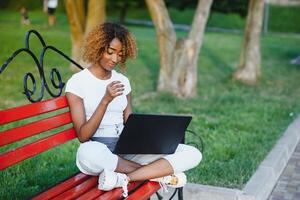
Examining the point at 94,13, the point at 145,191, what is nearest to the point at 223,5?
the point at 94,13

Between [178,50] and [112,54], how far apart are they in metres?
5.74

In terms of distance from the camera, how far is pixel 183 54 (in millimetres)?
9250

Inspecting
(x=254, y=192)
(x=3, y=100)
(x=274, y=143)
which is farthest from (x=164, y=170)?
(x=3, y=100)


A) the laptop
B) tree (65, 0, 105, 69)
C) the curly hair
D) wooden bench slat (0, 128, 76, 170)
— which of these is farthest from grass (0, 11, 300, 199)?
the curly hair

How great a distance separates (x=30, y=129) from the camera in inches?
131

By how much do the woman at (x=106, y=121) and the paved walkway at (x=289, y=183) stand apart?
149 centimetres

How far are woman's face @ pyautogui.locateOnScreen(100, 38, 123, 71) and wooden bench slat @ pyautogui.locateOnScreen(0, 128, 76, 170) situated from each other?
0.53 metres

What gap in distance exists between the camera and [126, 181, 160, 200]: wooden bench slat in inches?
132

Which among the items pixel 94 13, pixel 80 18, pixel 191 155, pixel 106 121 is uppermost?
pixel 94 13

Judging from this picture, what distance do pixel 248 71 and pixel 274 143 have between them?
219 inches

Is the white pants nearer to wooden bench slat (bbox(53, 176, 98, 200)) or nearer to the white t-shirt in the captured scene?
wooden bench slat (bbox(53, 176, 98, 200))

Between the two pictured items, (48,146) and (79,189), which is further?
(48,146)

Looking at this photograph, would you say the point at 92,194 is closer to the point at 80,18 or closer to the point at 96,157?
the point at 96,157

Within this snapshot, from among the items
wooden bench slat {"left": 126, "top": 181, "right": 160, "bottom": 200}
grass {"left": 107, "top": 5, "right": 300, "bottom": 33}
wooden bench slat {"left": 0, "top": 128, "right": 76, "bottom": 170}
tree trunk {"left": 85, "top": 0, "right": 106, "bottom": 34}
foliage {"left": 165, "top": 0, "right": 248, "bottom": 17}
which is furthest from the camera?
grass {"left": 107, "top": 5, "right": 300, "bottom": 33}
